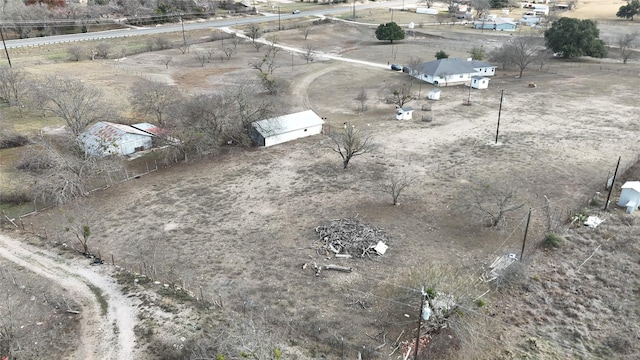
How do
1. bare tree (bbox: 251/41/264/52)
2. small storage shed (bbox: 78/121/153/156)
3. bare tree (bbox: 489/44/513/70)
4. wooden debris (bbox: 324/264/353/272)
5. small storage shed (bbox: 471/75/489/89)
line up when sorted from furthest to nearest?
bare tree (bbox: 251/41/264/52)
bare tree (bbox: 489/44/513/70)
small storage shed (bbox: 471/75/489/89)
small storage shed (bbox: 78/121/153/156)
wooden debris (bbox: 324/264/353/272)

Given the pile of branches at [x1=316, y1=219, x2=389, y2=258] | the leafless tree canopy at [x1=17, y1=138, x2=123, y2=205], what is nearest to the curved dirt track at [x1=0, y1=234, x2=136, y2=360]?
the leafless tree canopy at [x1=17, y1=138, x2=123, y2=205]

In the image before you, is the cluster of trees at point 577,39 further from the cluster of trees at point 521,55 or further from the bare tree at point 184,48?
the bare tree at point 184,48

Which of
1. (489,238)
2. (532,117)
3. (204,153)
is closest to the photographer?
(489,238)

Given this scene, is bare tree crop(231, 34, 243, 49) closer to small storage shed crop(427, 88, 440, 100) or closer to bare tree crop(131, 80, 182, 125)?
bare tree crop(131, 80, 182, 125)

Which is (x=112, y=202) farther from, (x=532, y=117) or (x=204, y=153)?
(x=532, y=117)

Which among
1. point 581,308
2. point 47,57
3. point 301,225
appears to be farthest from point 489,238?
point 47,57

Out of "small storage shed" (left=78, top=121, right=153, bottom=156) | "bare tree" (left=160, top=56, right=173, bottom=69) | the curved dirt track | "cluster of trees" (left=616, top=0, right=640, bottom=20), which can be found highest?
"cluster of trees" (left=616, top=0, right=640, bottom=20)
